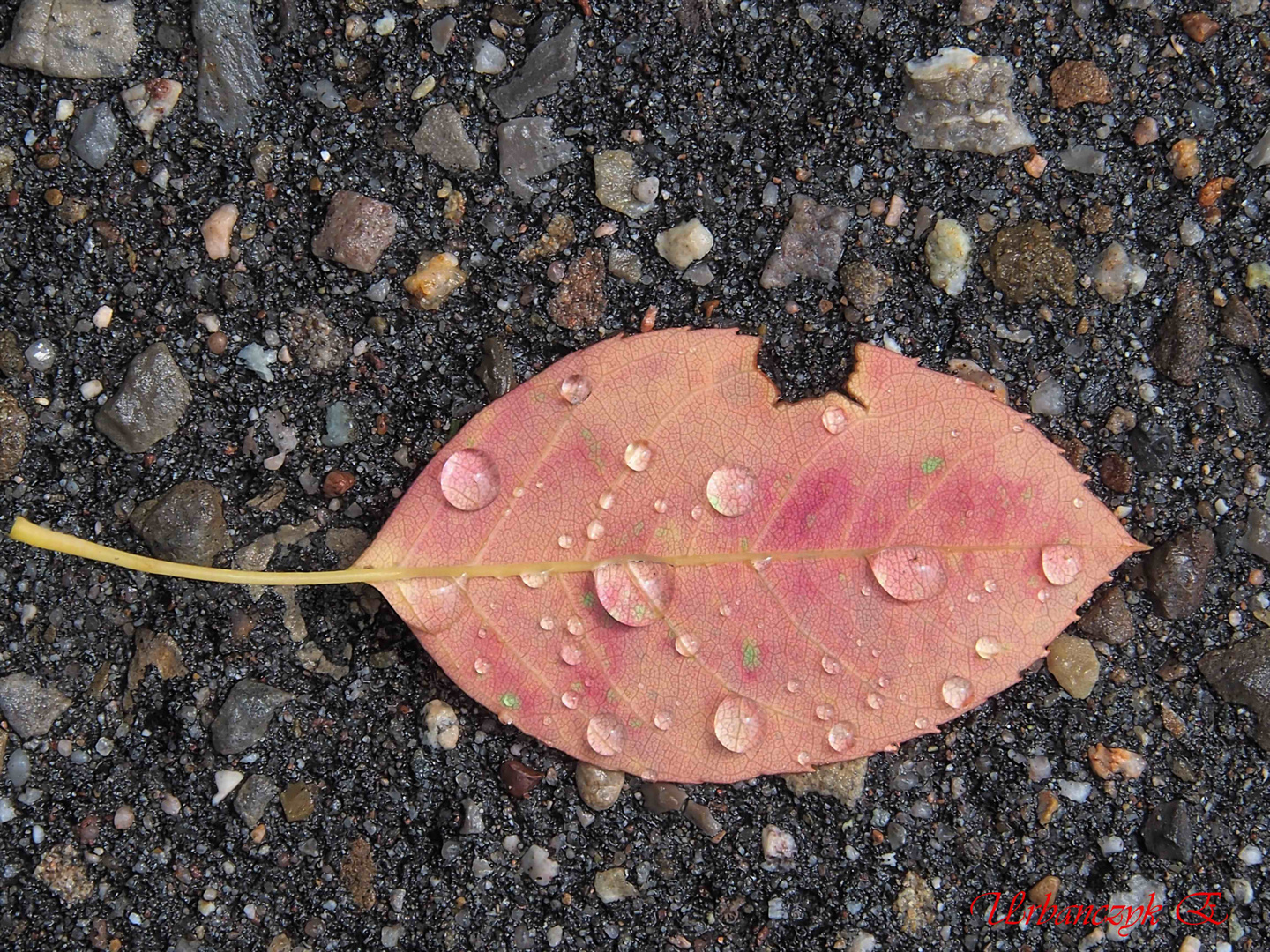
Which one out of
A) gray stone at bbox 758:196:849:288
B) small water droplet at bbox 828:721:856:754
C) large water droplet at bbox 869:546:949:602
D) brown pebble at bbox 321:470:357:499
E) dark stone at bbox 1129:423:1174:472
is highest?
gray stone at bbox 758:196:849:288

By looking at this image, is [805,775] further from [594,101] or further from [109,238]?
[109,238]

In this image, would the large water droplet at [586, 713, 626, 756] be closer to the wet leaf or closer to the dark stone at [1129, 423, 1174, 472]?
the wet leaf

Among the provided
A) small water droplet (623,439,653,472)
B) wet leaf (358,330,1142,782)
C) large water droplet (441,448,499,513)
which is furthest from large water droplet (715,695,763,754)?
large water droplet (441,448,499,513)

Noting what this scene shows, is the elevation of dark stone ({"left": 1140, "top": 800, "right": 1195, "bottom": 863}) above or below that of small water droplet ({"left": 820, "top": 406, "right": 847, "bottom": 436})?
below

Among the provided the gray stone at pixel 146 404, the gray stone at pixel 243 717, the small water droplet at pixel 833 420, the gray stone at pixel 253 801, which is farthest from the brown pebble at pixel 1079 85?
the gray stone at pixel 253 801

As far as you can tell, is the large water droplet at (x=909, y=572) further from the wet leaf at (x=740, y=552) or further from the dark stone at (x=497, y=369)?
the dark stone at (x=497, y=369)

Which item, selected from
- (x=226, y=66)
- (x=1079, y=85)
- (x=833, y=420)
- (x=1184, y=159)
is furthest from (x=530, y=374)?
(x=1184, y=159)

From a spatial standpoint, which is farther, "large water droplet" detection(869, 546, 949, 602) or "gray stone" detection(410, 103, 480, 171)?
"gray stone" detection(410, 103, 480, 171)

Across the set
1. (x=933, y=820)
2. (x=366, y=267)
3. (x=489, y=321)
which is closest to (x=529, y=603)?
(x=489, y=321)
